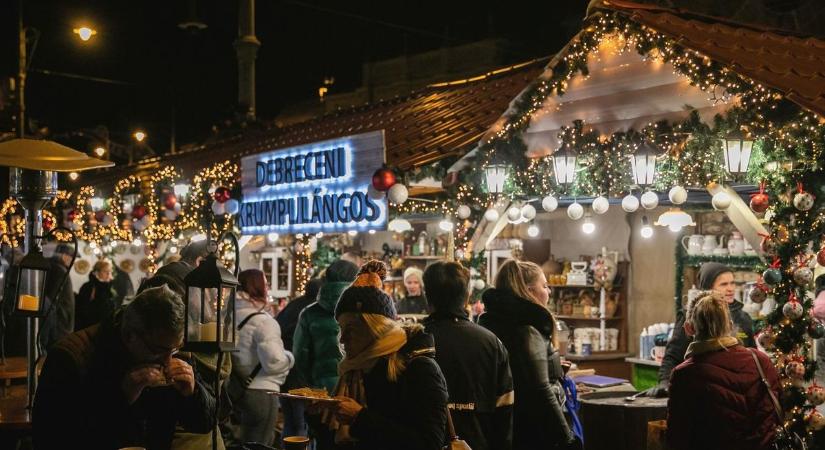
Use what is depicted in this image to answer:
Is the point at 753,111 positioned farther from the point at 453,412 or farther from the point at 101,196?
the point at 101,196

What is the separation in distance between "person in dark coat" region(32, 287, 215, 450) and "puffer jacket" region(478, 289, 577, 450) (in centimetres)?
213

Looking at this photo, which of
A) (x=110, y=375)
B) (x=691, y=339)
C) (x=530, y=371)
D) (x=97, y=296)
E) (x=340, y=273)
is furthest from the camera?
(x=97, y=296)

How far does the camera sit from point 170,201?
11.4 meters

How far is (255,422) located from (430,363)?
3402 millimetres

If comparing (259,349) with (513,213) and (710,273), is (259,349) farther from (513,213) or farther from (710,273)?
(710,273)

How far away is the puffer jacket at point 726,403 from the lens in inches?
177

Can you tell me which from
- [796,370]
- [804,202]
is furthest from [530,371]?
[804,202]

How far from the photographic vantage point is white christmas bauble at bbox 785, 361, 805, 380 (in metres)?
5.59

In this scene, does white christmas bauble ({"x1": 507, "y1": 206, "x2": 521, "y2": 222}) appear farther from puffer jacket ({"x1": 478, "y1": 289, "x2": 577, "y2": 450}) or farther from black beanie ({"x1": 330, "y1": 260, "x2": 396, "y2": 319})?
black beanie ({"x1": 330, "y1": 260, "x2": 396, "y2": 319})

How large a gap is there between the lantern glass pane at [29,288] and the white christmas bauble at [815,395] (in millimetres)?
5384

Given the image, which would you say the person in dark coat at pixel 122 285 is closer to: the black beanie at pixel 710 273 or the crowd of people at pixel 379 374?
the crowd of people at pixel 379 374

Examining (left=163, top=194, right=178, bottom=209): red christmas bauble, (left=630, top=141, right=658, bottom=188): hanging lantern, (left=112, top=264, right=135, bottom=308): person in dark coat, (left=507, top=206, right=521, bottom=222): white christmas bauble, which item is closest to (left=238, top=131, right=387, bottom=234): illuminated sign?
(left=507, top=206, right=521, bottom=222): white christmas bauble

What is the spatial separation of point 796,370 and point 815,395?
0.20 metres

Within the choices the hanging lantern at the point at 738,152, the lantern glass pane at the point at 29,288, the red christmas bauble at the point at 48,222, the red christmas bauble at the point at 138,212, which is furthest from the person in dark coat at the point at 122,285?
the hanging lantern at the point at 738,152
